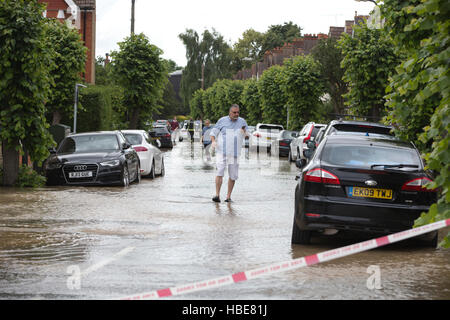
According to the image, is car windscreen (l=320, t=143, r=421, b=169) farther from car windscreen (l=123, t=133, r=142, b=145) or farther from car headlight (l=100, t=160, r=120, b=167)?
car windscreen (l=123, t=133, r=142, b=145)

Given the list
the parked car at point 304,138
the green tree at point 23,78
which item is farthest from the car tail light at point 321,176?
the parked car at point 304,138

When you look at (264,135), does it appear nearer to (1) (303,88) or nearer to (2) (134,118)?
(1) (303,88)

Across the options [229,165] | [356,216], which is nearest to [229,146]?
[229,165]

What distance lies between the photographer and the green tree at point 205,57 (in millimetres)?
97688

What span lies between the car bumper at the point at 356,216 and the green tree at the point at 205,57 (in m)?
89.4

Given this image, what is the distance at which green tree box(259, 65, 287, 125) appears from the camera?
5359 cm

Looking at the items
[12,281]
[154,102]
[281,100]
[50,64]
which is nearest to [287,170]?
[50,64]

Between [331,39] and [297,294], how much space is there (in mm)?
49263

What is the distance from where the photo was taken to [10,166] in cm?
1816

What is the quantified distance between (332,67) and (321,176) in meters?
44.5

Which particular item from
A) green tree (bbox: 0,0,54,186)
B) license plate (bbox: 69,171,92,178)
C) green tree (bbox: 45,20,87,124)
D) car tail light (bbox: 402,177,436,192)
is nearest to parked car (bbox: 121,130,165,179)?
license plate (bbox: 69,171,92,178)

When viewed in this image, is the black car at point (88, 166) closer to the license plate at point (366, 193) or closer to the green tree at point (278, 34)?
the license plate at point (366, 193)

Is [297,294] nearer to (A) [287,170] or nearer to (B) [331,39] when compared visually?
(A) [287,170]

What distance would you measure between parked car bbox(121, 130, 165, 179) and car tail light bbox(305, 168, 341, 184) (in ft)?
42.1
